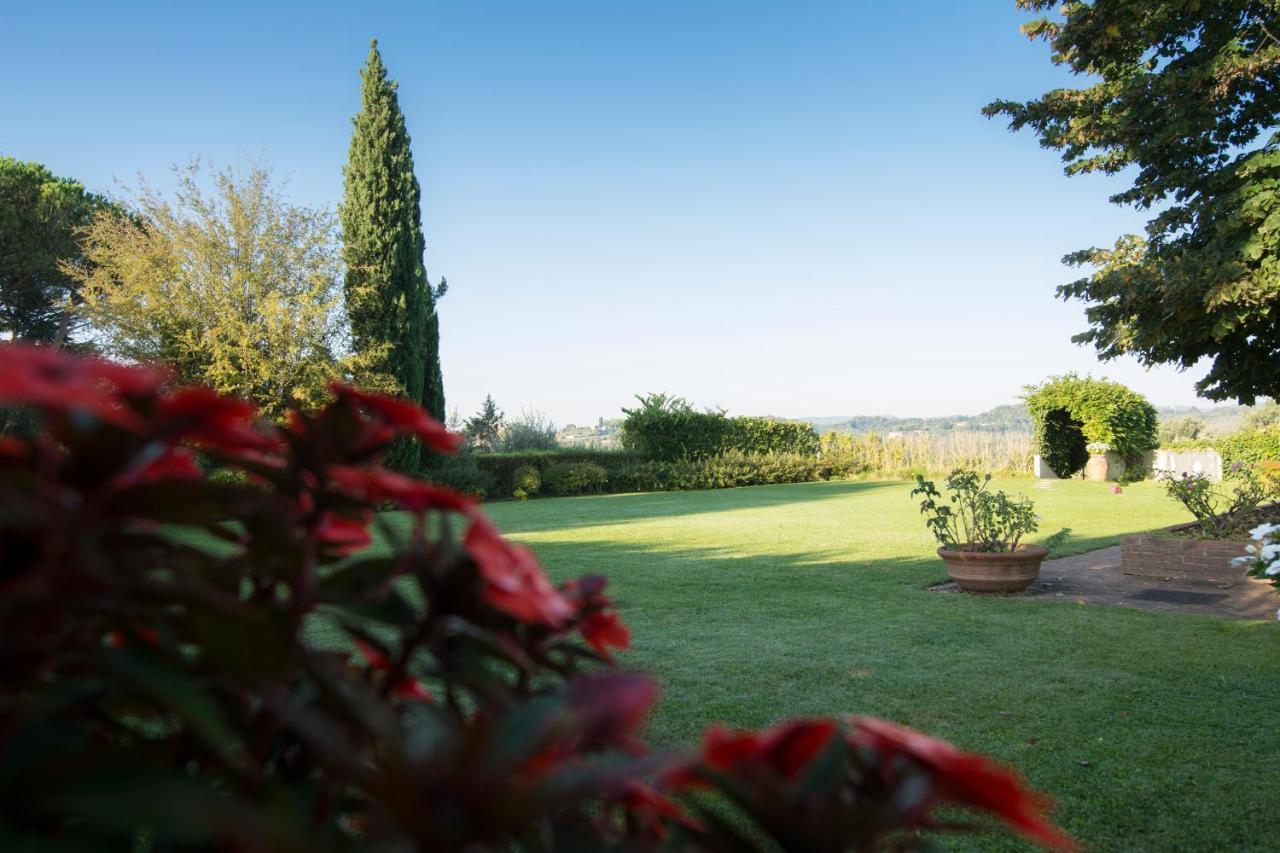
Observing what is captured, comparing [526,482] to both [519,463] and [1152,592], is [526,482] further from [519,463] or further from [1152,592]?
[1152,592]

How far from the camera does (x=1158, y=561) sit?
6406 millimetres

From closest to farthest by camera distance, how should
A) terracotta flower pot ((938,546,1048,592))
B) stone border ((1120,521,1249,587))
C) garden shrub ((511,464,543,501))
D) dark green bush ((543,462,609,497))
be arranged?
terracotta flower pot ((938,546,1048,592)) < stone border ((1120,521,1249,587)) < garden shrub ((511,464,543,501)) < dark green bush ((543,462,609,497))

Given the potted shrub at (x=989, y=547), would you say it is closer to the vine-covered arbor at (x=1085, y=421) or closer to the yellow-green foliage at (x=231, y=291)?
the yellow-green foliage at (x=231, y=291)

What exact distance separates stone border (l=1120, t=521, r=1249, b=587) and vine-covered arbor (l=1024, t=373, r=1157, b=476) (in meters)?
16.5

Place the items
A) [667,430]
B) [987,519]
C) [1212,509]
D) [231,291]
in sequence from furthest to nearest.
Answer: [667,430] → [231,291] → [1212,509] → [987,519]

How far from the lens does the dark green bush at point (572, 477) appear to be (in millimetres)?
18719

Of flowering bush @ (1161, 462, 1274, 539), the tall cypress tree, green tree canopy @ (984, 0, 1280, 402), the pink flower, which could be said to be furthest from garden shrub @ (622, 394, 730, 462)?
the pink flower

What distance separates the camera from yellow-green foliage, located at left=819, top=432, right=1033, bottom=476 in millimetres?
23922

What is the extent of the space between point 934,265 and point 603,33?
46.5ft

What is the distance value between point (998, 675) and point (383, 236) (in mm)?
16635

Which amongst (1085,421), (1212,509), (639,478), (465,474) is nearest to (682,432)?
(639,478)

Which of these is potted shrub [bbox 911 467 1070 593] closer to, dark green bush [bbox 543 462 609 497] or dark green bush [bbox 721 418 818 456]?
dark green bush [bbox 543 462 609 497]

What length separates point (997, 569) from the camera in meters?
5.77

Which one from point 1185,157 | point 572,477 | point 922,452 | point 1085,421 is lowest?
point 572,477
